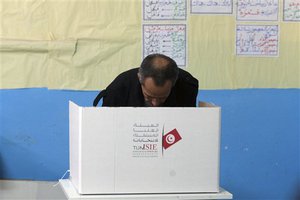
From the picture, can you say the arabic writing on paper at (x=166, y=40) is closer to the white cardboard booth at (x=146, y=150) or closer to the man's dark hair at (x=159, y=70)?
the man's dark hair at (x=159, y=70)

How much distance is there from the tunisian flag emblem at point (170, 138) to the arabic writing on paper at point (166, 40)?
121 cm

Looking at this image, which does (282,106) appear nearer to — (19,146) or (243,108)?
(243,108)

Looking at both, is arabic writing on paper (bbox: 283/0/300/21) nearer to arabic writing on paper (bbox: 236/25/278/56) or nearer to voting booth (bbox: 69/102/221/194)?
arabic writing on paper (bbox: 236/25/278/56)

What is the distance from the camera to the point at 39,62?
9.17 feet

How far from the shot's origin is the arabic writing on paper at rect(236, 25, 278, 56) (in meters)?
2.86

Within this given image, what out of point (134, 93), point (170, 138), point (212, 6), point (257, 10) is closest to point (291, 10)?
point (257, 10)

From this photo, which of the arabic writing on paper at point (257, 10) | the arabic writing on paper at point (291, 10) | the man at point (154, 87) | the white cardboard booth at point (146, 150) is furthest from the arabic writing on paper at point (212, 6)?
the white cardboard booth at point (146, 150)

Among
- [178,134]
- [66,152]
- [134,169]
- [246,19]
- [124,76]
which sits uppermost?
[246,19]

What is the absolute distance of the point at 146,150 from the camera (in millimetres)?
1646

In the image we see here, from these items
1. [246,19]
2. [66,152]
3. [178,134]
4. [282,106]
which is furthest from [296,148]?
[178,134]

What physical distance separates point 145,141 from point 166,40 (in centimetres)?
127

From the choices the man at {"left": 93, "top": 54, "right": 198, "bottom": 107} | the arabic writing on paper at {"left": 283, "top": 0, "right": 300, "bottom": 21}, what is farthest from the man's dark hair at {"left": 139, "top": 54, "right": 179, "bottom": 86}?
the arabic writing on paper at {"left": 283, "top": 0, "right": 300, "bottom": 21}

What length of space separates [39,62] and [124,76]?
90cm

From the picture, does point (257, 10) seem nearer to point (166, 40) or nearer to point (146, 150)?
point (166, 40)
